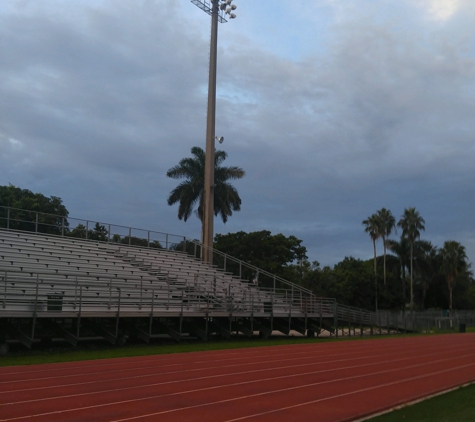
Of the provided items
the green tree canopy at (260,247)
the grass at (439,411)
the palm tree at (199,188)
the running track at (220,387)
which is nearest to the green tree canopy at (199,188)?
the palm tree at (199,188)

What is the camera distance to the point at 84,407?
9273 millimetres

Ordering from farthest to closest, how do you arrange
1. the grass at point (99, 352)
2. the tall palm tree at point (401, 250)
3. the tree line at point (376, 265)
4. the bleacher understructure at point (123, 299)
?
the tall palm tree at point (401, 250), the tree line at point (376, 265), the bleacher understructure at point (123, 299), the grass at point (99, 352)

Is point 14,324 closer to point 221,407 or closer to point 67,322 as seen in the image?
point 67,322

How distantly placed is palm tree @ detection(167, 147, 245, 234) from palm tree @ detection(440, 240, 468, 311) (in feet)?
135

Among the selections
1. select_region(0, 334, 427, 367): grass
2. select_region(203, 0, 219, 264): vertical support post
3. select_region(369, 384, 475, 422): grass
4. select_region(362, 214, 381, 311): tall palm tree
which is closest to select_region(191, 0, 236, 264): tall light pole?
select_region(203, 0, 219, 264): vertical support post

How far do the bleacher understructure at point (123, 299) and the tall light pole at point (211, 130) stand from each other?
2449 millimetres

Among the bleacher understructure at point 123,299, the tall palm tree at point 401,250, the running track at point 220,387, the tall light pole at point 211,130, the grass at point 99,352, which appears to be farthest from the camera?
the tall palm tree at point 401,250

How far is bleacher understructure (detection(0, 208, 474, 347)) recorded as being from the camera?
725 inches

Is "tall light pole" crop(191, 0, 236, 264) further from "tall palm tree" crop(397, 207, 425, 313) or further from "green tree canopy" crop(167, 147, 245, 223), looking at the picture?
"tall palm tree" crop(397, 207, 425, 313)

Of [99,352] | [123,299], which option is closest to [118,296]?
[123,299]

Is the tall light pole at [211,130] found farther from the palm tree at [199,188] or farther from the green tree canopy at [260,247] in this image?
the green tree canopy at [260,247]

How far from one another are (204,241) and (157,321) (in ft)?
42.6

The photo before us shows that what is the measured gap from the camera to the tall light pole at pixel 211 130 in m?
35.1

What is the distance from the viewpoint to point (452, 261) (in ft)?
242
